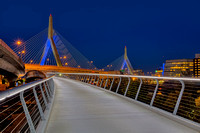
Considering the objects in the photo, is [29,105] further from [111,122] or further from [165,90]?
[165,90]

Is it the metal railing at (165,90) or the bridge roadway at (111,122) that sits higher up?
the metal railing at (165,90)

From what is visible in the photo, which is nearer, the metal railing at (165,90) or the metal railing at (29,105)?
the metal railing at (29,105)

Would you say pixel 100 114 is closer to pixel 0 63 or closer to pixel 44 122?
pixel 44 122

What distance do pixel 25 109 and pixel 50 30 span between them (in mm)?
42517

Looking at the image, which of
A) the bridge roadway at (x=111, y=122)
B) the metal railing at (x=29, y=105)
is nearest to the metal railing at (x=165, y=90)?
the bridge roadway at (x=111, y=122)

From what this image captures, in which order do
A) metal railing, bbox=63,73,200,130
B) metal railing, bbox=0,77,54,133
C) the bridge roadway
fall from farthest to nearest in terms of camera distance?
metal railing, bbox=63,73,200,130, the bridge roadway, metal railing, bbox=0,77,54,133

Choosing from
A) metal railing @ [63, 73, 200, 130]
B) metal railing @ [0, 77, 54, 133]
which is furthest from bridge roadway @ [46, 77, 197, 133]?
metal railing @ [63, 73, 200, 130]

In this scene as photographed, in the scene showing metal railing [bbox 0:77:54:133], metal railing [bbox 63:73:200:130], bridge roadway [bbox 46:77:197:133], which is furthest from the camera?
metal railing [bbox 63:73:200:130]

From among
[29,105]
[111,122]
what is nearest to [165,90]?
[111,122]

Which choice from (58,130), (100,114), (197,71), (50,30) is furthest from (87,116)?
(197,71)

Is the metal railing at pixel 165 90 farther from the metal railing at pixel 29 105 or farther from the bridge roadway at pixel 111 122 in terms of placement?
the metal railing at pixel 29 105

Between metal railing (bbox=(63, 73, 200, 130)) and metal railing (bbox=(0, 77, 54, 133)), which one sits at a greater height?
metal railing (bbox=(63, 73, 200, 130))

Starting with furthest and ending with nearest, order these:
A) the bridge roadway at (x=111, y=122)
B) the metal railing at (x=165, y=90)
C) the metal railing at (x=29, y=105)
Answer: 1. the metal railing at (x=165, y=90)
2. the bridge roadway at (x=111, y=122)
3. the metal railing at (x=29, y=105)

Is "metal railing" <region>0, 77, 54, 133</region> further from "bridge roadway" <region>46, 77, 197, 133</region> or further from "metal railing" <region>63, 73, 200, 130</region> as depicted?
"metal railing" <region>63, 73, 200, 130</region>
